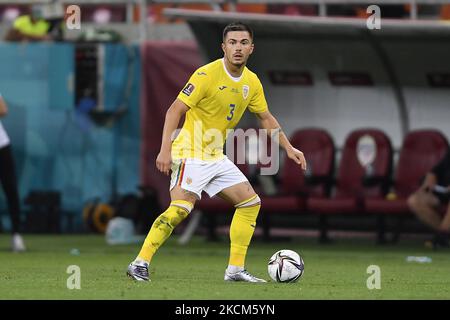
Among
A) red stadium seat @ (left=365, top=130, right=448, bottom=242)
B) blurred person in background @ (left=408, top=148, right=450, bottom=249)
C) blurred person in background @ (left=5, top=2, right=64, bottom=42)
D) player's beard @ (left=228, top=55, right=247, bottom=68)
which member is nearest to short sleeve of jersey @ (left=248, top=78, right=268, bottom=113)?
player's beard @ (left=228, top=55, right=247, bottom=68)

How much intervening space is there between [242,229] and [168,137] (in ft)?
3.42

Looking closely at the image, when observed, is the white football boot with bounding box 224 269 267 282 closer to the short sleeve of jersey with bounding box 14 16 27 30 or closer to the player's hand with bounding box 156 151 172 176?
the player's hand with bounding box 156 151 172 176

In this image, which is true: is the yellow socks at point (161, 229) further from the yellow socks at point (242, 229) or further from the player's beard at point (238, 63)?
the player's beard at point (238, 63)

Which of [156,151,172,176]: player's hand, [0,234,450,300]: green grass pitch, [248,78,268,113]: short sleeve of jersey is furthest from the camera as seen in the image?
[248,78,268,113]: short sleeve of jersey

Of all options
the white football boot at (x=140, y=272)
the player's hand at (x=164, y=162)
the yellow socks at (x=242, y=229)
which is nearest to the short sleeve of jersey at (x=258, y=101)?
the yellow socks at (x=242, y=229)

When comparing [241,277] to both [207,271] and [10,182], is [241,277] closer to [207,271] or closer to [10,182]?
[207,271]

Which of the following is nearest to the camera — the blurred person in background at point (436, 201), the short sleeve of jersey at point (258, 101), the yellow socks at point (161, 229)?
the yellow socks at point (161, 229)

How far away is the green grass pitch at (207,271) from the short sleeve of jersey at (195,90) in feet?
4.54

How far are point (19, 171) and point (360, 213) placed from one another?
18.3ft

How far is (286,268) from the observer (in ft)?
33.9

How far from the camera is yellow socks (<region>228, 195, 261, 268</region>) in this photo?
10.5 meters

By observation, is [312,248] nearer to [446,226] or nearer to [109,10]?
[446,226]

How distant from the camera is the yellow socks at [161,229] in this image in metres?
10.2
